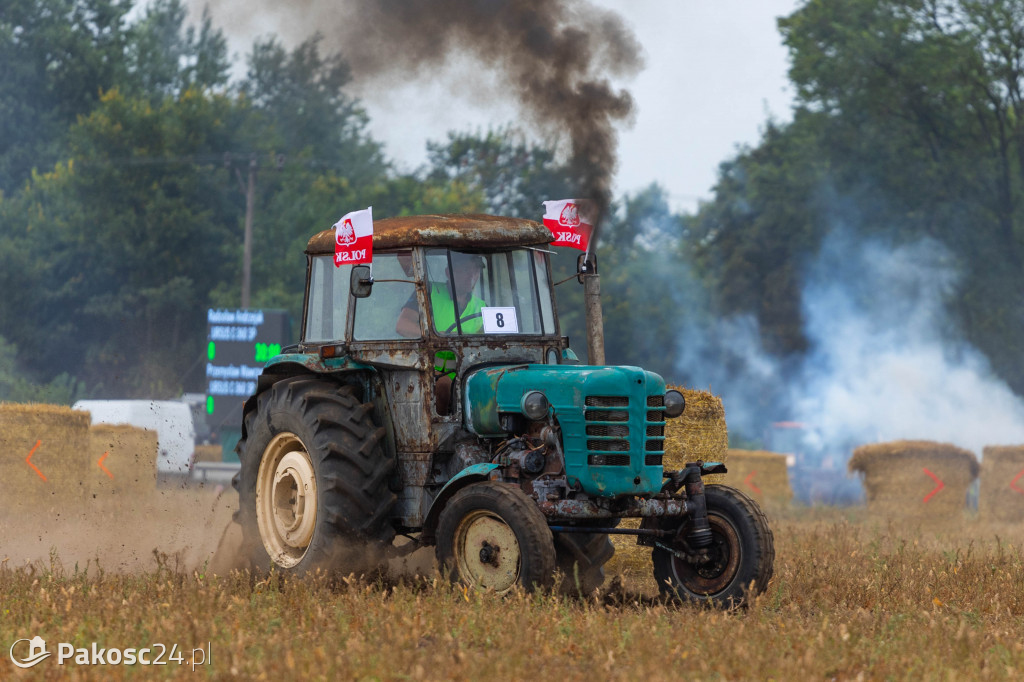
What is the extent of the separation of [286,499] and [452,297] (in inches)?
73.7

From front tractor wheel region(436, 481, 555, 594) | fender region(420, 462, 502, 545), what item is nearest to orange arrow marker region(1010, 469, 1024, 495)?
fender region(420, 462, 502, 545)

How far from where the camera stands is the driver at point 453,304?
9109 mm

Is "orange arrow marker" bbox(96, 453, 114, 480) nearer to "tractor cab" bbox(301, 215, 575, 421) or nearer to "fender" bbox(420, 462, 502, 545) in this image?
"tractor cab" bbox(301, 215, 575, 421)

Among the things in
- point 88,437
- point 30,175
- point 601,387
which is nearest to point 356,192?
point 30,175

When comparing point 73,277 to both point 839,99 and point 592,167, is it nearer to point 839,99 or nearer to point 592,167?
point 839,99

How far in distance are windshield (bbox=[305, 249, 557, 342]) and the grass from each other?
1753 millimetres

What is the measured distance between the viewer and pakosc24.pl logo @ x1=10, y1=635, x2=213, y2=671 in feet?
20.3

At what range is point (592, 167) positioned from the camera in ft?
40.4

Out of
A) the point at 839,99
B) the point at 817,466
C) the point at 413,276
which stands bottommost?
the point at 817,466

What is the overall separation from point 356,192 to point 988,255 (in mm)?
26981

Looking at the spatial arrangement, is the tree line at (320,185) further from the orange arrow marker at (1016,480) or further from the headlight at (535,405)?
the headlight at (535,405)

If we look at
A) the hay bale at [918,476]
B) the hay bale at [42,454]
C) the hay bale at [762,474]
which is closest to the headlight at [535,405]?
the hay bale at [42,454]

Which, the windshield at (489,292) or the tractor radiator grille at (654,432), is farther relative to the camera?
the windshield at (489,292)

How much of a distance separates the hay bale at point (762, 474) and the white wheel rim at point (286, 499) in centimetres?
1653
